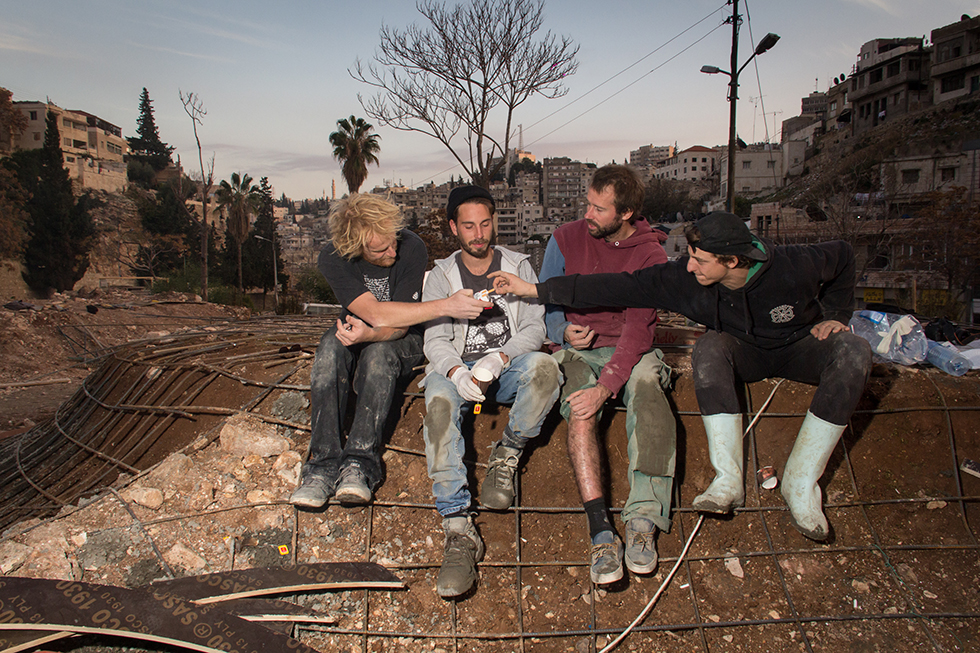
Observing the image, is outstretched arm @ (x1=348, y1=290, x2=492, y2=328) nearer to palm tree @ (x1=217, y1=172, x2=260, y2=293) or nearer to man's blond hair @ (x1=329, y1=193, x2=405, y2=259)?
man's blond hair @ (x1=329, y1=193, x2=405, y2=259)

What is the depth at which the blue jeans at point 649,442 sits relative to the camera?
2707 mm

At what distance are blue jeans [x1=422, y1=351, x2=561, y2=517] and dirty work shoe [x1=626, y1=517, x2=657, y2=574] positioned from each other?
26.5 inches

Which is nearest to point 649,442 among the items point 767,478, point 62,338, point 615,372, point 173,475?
point 615,372

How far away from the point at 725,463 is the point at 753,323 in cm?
82

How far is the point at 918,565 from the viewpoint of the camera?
2955 mm

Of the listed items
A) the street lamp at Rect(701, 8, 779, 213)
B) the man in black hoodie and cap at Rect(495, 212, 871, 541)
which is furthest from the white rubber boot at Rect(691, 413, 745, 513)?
the street lamp at Rect(701, 8, 779, 213)

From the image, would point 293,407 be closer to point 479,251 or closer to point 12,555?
point 12,555

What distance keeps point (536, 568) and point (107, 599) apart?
1974mm

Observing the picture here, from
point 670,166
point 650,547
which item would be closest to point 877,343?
point 650,547

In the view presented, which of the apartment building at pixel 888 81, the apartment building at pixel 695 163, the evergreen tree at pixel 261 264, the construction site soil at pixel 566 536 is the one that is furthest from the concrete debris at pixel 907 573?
the apartment building at pixel 695 163

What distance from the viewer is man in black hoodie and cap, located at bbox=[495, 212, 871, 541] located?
2.79m

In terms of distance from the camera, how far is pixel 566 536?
3096 millimetres

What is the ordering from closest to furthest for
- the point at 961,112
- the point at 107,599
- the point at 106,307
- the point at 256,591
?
the point at 107,599 → the point at 256,591 → the point at 106,307 → the point at 961,112

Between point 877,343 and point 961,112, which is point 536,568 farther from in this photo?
Result: point 961,112
